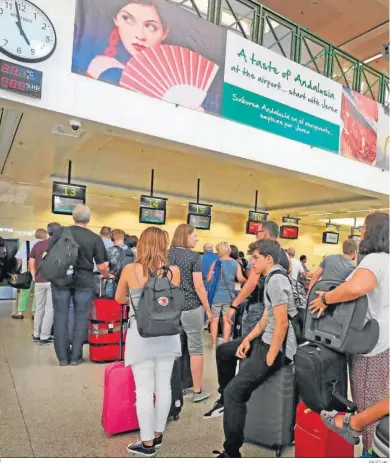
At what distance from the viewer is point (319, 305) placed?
74.9 inches

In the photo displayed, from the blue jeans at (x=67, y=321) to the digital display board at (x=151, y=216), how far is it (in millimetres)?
5075

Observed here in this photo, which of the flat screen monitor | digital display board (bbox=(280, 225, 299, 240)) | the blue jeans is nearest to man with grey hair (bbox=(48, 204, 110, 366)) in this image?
the blue jeans

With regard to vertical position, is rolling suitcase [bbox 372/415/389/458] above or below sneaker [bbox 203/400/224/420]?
above

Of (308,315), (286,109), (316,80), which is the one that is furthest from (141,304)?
(316,80)

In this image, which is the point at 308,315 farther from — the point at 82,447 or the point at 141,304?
the point at 82,447

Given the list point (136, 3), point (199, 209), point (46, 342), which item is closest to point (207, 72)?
point (136, 3)

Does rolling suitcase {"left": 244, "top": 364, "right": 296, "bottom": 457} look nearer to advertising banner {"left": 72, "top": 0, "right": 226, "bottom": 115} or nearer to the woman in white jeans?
the woman in white jeans

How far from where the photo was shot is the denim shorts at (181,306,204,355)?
3242 mm

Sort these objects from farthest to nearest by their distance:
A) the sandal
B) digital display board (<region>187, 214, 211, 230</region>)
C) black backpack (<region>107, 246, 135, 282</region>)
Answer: digital display board (<region>187, 214, 211, 230</region>), black backpack (<region>107, 246, 135, 282</region>), the sandal

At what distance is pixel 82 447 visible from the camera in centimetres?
247

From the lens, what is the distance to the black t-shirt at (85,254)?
420 centimetres

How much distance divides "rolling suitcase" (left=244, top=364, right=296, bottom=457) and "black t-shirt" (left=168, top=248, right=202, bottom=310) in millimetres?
907

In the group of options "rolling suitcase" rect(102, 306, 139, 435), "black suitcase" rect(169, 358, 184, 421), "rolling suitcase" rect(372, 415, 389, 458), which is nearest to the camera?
"rolling suitcase" rect(372, 415, 389, 458)

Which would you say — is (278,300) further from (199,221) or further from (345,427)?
(199,221)
